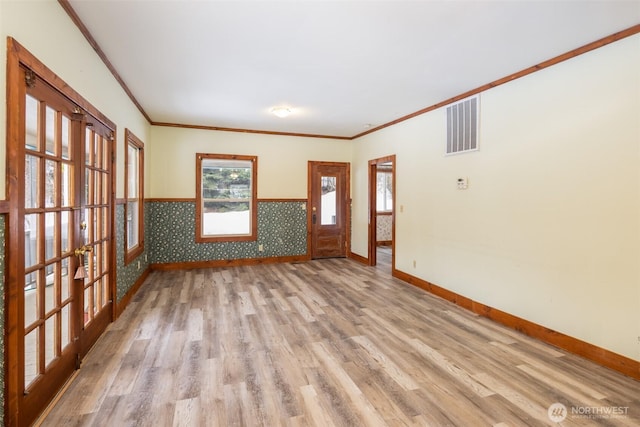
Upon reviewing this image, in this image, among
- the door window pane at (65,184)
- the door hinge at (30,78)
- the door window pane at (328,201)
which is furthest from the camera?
the door window pane at (328,201)

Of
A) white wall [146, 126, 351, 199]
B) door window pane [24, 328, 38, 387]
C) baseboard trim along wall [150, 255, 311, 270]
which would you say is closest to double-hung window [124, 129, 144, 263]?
white wall [146, 126, 351, 199]

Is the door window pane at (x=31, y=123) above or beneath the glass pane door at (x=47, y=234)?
above

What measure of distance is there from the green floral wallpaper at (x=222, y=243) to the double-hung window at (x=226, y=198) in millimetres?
143

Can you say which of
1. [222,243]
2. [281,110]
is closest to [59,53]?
[281,110]

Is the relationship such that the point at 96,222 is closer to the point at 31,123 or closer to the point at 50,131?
the point at 50,131

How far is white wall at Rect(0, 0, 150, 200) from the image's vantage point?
1.64 m

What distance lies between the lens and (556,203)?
3.08 m

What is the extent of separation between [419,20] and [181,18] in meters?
1.83

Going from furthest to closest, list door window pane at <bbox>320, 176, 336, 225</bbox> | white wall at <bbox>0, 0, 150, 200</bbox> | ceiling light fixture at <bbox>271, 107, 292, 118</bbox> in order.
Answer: door window pane at <bbox>320, 176, 336, 225</bbox>
ceiling light fixture at <bbox>271, 107, 292, 118</bbox>
white wall at <bbox>0, 0, 150, 200</bbox>

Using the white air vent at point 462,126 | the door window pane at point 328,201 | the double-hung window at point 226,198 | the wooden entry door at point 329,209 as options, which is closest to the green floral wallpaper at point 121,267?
the double-hung window at point 226,198

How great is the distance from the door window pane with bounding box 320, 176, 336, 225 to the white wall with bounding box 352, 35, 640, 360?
2.94m

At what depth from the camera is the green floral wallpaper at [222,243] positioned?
6.04 metres

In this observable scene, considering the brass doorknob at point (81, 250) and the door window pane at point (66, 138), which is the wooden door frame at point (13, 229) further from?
the brass doorknob at point (81, 250)

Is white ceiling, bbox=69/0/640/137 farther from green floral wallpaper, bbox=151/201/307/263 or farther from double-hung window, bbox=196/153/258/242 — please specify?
green floral wallpaper, bbox=151/201/307/263
